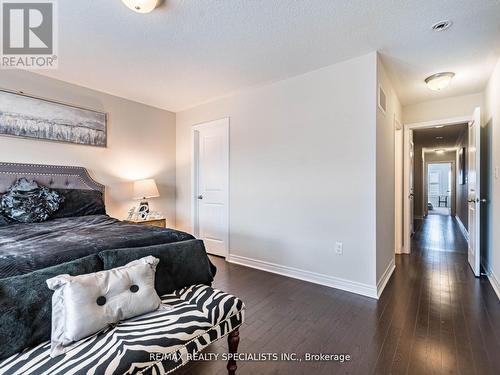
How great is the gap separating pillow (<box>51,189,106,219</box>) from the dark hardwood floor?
5.63 feet

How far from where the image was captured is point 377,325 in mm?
2010

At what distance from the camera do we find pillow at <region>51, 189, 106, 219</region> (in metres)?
2.88

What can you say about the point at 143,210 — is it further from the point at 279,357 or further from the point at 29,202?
the point at 279,357

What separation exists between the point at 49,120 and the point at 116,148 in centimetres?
83

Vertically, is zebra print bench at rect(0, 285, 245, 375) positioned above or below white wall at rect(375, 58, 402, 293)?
below

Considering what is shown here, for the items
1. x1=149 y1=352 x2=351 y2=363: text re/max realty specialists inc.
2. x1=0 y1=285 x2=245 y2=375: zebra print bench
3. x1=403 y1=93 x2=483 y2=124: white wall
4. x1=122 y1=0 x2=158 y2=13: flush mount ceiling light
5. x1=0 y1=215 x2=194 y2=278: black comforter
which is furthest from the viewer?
x1=403 y1=93 x2=483 y2=124: white wall

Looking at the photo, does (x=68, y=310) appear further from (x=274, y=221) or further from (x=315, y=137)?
(x=315, y=137)

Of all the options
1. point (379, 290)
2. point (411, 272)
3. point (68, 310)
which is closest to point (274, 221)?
point (379, 290)

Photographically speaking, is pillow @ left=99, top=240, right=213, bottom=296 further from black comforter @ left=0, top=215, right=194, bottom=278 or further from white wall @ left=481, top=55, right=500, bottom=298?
white wall @ left=481, top=55, right=500, bottom=298

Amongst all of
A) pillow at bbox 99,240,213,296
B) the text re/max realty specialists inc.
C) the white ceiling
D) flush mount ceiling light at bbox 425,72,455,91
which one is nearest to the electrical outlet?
the text re/max realty specialists inc.

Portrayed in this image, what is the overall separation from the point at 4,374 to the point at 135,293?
20.0 inches

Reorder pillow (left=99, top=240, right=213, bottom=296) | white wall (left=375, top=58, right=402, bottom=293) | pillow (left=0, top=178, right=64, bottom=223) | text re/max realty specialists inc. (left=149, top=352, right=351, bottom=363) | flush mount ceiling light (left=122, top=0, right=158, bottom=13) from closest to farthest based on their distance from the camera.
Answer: pillow (left=99, top=240, right=213, bottom=296) → text re/max realty specialists inc. (left=149, top=352, right=351, bottom=363) → flush mount ceiling light (left=122, top=0, right=158, bottom=13) → pillow (left=0, top=178, right=64, bottom=223) → white wall (left=375, top=58, right=402, bottom=293)

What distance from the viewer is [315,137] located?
115 inches

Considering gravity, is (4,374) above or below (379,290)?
above
